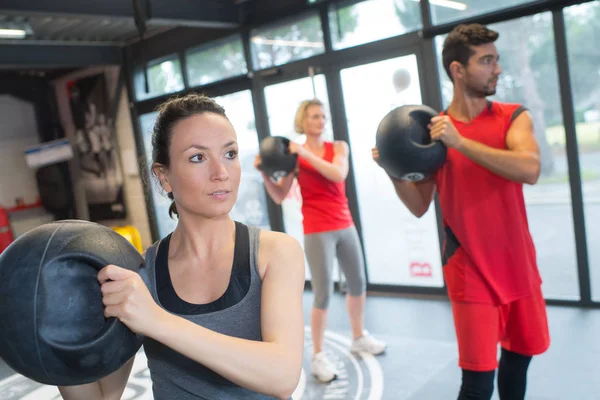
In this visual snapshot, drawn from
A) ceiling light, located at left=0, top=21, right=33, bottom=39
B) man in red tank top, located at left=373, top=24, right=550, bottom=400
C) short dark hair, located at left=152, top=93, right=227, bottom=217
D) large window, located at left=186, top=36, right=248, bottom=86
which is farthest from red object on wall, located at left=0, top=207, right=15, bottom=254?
short dark hair, located at left=152, top=93, right=227, bottom=217

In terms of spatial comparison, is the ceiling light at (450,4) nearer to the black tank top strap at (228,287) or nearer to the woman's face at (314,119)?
the woman's face at (314,119)

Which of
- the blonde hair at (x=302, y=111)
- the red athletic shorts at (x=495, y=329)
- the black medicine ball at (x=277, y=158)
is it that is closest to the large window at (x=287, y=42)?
the blonde hair at (x=302, y=111)

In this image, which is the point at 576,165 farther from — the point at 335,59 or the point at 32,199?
the point at 32,199

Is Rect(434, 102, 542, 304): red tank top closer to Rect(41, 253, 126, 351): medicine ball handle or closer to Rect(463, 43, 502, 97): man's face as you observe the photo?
Rect(463, 43, 502, 97): man's face

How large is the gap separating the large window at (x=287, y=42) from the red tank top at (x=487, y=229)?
3269mm

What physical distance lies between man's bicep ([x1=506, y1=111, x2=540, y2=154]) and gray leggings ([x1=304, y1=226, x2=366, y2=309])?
1525mm

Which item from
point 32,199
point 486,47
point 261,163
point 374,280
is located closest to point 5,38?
point 32,199

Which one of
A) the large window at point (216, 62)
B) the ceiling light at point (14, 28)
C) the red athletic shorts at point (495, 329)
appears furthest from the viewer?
the large window at point (216, 62)

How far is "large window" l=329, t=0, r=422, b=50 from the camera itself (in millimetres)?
4473

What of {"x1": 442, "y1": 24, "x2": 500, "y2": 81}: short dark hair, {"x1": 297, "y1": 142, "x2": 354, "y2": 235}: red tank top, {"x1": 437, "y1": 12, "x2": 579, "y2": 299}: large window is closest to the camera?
{"x1": 442, "y1": 24, "x2": 500, "y2": 81}: short dark hair

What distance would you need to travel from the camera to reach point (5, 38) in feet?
18.8

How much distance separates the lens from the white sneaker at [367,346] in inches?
140

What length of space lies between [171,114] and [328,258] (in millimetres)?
2210

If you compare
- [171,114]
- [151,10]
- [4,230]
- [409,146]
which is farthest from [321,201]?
[4,230]
